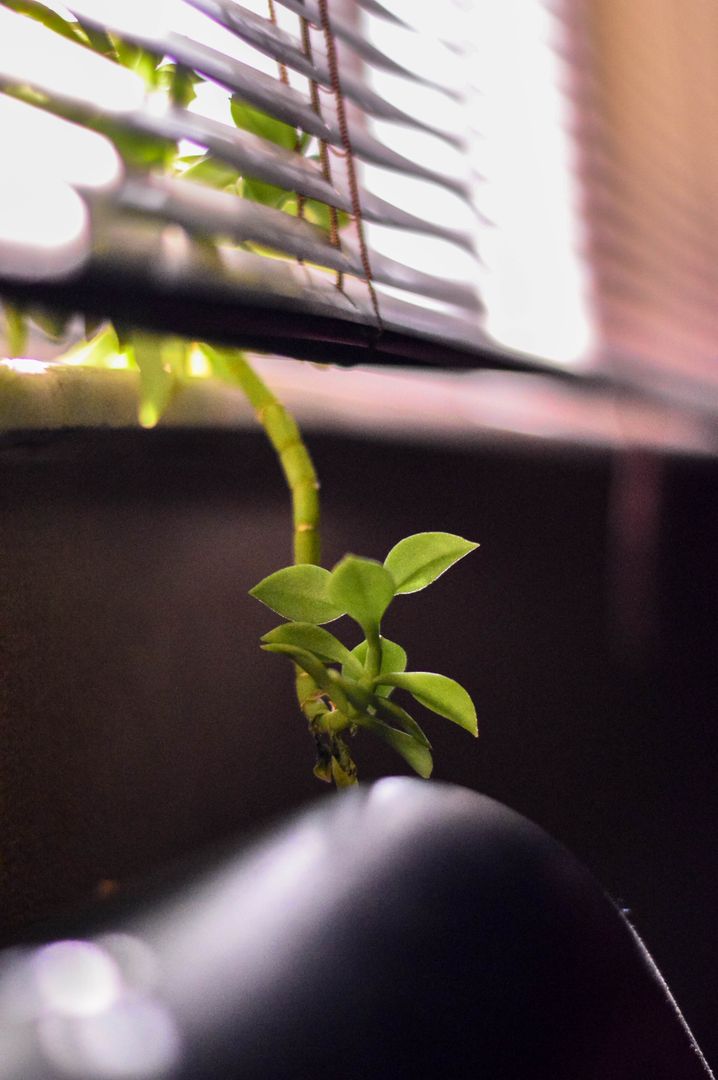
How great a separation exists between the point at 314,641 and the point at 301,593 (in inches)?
1.0

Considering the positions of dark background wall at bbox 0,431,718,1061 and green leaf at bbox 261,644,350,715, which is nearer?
green leaf at bbox 261,644,350,715

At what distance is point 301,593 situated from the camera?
440 mm

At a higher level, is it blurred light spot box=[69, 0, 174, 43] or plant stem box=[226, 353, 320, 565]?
blurred light spot box=[69, 0, 174, 43]

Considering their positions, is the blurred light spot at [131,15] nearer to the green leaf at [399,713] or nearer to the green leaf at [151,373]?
the green leaf at [151,373]

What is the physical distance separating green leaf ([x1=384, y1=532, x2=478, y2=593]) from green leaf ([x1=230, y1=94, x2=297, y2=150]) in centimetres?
30

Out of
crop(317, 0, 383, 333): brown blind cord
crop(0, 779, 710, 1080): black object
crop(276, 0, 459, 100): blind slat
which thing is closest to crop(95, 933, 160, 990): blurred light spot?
crop(0, 779, 710, 1080): black object

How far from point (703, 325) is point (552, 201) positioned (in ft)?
0.89

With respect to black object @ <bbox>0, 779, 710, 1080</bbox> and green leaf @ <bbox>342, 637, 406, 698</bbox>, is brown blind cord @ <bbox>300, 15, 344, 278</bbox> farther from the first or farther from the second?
black object @ <bbox>0, 779, 710, 1080</bbox>

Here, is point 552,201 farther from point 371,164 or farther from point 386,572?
point 386,572

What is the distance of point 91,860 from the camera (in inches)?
23.5

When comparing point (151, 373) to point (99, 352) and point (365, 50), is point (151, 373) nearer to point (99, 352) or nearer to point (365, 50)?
point (99, 352)

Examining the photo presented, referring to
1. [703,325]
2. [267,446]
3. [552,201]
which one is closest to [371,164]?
[267,446]

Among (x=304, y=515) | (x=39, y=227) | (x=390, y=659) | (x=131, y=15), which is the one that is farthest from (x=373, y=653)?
(x=131, y=15)

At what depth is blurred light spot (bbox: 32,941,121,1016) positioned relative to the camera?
25 cm
